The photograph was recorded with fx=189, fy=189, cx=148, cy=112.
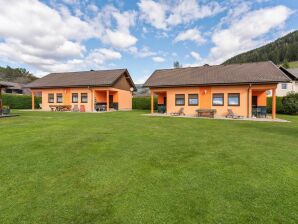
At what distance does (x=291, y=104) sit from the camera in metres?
19.5

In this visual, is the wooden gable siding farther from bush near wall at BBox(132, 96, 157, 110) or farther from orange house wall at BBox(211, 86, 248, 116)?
orange house wall at BBox(211, 86, 248, 116)

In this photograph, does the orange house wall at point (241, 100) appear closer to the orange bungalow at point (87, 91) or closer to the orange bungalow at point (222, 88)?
the orange bungalow at point (222, 88)

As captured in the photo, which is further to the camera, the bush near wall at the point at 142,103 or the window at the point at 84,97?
the bush near wall at the point at 142,103

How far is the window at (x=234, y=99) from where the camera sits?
17.2 m

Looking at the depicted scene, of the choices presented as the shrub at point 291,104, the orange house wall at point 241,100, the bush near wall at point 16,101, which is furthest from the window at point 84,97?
the shrub at point 291,104

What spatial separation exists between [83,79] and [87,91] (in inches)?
106

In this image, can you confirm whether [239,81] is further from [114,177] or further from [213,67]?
[114,177]

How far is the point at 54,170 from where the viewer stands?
4367 millimetres

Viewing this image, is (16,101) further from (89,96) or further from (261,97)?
(261,97)

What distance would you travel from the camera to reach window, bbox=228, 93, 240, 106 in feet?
56.5

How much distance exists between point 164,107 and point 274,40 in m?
120

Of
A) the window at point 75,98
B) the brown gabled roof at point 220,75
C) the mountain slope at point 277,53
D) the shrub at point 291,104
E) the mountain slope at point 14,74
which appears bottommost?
the shrub at point 291,104

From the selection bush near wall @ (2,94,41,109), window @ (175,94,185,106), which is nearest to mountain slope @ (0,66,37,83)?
bush near wall @ (2,94,41,109)

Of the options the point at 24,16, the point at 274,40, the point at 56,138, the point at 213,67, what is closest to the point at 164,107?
the point at 213,67
